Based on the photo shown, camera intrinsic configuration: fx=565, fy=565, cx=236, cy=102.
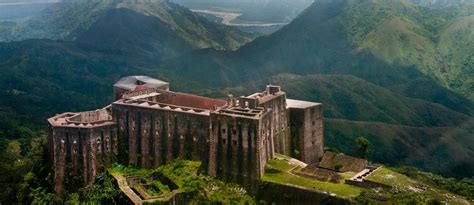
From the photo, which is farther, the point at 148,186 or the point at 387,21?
the point at 387,21

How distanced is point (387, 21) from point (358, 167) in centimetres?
14144

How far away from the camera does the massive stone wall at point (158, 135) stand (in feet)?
171

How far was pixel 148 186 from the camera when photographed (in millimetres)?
52031

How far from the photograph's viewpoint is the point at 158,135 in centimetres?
5516

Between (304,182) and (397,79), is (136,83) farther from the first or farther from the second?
(397,79)

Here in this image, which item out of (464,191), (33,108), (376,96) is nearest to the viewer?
(464,191)

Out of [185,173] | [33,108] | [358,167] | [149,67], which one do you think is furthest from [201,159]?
[149,67]

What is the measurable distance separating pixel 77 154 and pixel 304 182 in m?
23.0

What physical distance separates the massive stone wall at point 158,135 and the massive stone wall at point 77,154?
2.27 m

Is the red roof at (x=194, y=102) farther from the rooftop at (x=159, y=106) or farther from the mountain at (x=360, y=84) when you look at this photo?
the mountain at (x=360, y=84)

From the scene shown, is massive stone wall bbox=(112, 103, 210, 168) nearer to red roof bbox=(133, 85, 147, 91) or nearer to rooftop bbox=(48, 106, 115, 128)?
rooftop bbox=(48, 106, 115, 128)

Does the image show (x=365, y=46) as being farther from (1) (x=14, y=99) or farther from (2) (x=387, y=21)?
(1) (x=14, y=99)

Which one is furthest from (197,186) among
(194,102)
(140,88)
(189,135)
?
(140,88)

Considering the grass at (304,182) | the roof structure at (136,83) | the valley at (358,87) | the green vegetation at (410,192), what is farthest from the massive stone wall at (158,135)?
the green vegetation at (410,192)
